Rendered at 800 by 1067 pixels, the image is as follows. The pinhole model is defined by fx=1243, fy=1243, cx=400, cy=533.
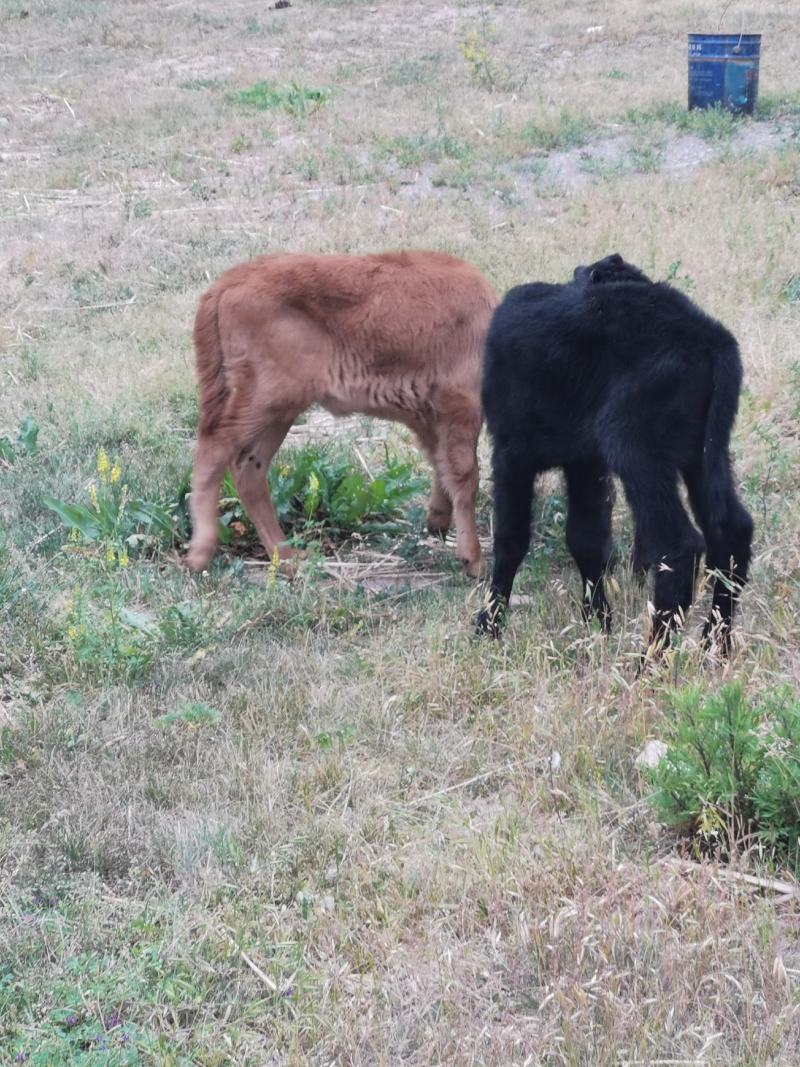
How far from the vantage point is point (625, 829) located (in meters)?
3.69

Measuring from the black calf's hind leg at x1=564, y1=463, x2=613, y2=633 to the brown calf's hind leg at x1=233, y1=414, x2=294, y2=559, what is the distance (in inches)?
64.7

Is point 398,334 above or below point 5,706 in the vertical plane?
above

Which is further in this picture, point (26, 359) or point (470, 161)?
point (470, 161)

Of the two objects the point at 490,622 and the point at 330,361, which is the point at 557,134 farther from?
the point at 490,622

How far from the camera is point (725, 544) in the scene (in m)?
4.68

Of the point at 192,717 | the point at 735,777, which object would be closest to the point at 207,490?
the point at 192,717

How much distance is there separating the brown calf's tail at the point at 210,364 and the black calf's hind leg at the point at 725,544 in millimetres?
2478

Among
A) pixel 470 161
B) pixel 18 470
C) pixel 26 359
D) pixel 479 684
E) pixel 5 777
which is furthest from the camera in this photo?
pixel 470 161

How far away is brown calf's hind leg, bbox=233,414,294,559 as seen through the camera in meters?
6.17

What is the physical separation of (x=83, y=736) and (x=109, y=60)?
19.0 metres

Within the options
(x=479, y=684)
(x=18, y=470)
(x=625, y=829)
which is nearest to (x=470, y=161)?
(x=18, y=470)

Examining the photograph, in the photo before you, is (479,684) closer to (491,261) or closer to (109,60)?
(491,261)

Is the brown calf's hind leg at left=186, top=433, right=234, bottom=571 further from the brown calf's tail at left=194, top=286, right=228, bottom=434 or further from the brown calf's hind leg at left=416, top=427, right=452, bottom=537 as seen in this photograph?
the brown calf's hind leg at left=416, top=427, right=452, bottom=537

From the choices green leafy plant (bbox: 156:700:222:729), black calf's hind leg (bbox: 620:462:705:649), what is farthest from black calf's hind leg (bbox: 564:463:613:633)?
green leafy plant (bbox: 156:700:222:729)
